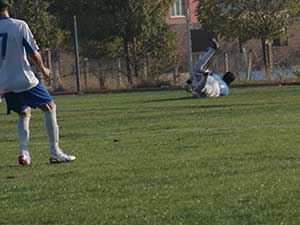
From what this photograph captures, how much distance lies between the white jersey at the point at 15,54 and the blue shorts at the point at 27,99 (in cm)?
8

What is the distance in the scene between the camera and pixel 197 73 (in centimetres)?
2341

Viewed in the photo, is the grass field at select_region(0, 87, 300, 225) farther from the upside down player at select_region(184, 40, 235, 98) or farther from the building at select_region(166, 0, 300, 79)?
the building at select_region(166, 0, 300, 79)

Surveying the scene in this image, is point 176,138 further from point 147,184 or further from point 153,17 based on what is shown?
point 153,17

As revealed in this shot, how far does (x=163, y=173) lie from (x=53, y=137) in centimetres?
213

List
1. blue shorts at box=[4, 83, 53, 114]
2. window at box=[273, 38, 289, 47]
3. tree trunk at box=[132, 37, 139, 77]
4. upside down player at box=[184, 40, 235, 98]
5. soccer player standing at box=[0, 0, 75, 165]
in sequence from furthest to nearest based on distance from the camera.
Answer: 1. window at box=[273, 38, 289, 47]
2. tree trunk at box=[132, 37, 139, 77]
3. upside down player at box=[184, 40, 235, 98]
4. blue shorts at box=[4, 83, 53, 114]
5. soccer player standing at box=[0, 0, 75, 165]

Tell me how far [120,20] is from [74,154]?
22.3m

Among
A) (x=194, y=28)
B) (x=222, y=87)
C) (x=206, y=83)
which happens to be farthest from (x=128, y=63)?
(x=194, y=28)

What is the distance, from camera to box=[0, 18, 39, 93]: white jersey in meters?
10.4

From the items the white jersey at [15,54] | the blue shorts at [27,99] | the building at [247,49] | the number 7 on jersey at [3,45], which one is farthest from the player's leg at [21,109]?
the building at [247,49]

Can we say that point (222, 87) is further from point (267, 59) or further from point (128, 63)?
point (267, 59)

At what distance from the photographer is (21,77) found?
10547mm

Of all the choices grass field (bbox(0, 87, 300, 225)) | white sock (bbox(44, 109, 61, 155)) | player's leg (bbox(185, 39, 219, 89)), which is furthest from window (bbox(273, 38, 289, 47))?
white sock (bbox(44, 109, 61, 155))

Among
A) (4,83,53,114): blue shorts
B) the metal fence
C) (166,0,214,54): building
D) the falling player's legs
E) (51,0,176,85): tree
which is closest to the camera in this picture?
(4,83,53,114): blue shorts

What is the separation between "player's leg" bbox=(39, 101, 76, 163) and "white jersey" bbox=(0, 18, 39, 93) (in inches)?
14.5
